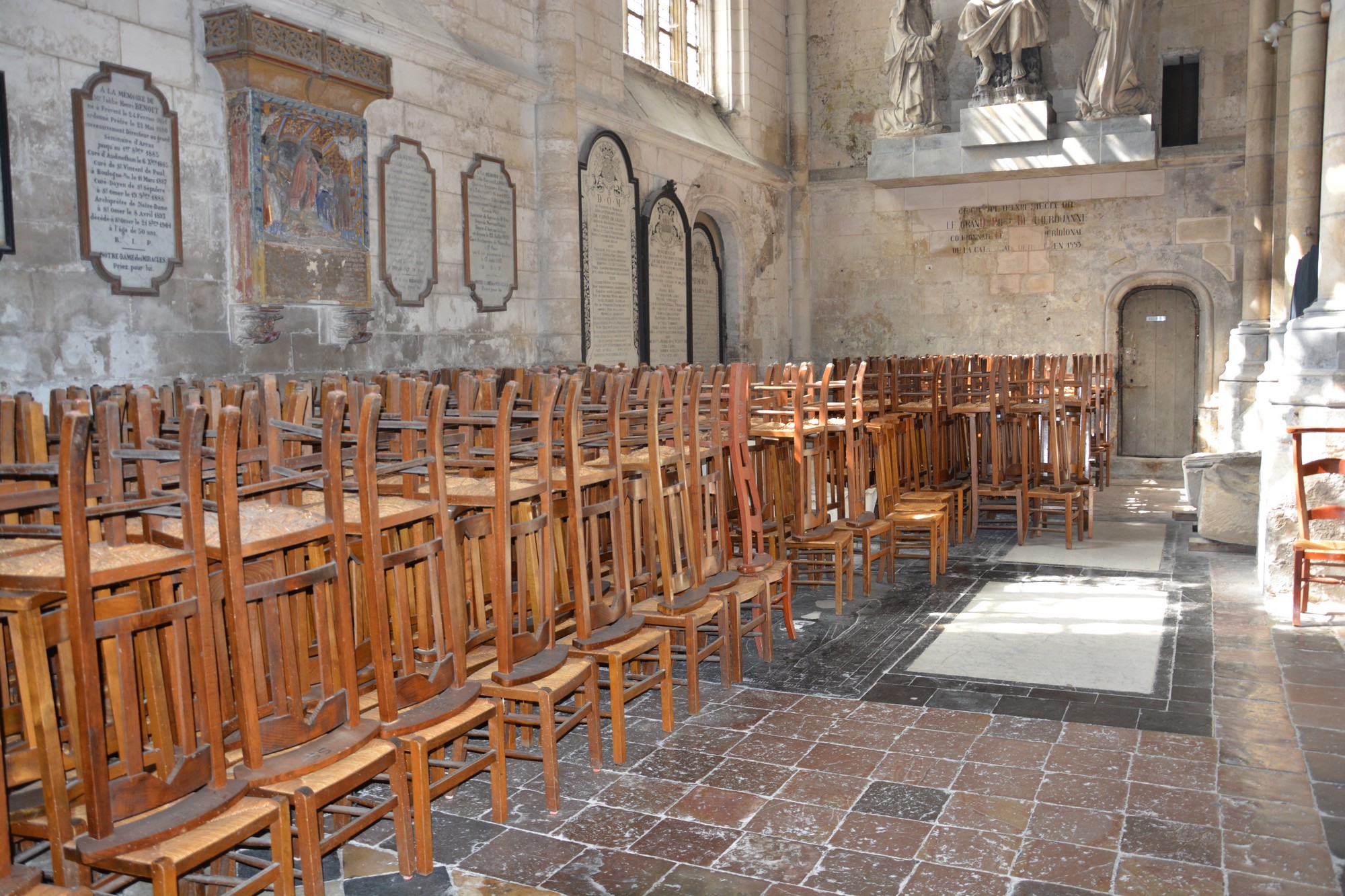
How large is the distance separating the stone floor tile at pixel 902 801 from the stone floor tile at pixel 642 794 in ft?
1.77

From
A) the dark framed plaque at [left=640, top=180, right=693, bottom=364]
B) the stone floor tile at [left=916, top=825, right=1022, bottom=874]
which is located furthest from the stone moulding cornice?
the stone floor tile at [left=916, top=825, right=1022, bottom=874]

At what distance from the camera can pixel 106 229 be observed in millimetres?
4984

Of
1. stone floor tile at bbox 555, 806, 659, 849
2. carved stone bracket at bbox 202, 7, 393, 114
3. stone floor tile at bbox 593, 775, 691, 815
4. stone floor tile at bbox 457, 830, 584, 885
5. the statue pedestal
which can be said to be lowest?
stone floor tile at bbox 457, 830, 584, 885

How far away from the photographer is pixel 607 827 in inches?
118

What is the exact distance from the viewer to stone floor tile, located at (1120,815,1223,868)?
2.76 metres

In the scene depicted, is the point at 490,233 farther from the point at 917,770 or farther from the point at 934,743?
the point at 917,770

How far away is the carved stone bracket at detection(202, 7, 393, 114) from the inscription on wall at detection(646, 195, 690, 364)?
4324mm

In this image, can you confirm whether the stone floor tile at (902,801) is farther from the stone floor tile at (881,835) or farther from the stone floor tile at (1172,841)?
the stone floor tile at (1172,841)

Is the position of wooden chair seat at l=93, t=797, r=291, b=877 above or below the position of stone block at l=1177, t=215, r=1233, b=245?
below

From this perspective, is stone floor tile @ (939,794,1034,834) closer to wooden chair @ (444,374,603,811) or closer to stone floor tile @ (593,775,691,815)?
stone floor tile @ (593,775,691,815)

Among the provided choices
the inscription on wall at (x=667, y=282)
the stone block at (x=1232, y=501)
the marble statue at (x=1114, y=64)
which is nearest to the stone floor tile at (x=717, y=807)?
the stone block at (x=1232, y=501)

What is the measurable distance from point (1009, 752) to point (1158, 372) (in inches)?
412

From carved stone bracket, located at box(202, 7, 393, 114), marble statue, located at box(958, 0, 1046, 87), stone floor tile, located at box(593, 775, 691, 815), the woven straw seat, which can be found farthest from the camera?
marble statue, located at box(958, 0, 1046, 87)

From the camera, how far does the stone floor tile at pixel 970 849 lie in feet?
9.03
